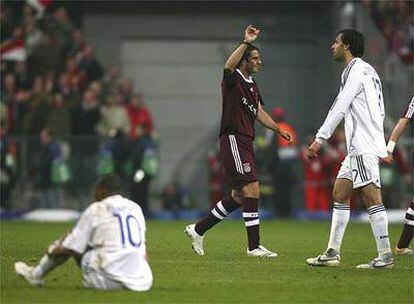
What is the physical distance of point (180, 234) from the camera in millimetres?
19938

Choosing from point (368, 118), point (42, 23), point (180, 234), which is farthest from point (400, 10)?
point (368, 118)

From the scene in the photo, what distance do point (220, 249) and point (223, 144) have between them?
1.92 m

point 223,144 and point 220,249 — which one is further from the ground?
point 223,144

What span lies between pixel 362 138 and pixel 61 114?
16.5m

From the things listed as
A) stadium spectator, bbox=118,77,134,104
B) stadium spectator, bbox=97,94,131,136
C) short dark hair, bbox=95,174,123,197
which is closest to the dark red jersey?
short dark hair, bbox=95,174,123,197

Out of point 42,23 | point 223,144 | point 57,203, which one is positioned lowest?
point 57,203

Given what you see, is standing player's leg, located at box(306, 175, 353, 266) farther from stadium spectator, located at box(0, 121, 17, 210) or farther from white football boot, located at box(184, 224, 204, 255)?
stadium spectator, located at box(0, 121, 17, 210)

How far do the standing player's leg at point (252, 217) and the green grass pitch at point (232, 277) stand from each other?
21cm

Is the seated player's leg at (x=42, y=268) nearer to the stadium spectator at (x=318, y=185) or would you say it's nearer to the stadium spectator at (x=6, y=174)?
the stadium spectator at (x=6, y=174)

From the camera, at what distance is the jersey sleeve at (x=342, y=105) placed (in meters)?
12.6

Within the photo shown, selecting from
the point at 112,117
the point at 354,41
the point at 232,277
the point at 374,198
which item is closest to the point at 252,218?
the point at 374,198

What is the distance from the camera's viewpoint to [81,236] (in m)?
10.4

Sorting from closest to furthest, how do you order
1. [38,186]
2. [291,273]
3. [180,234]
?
1. [291,273]
2. [180,234]
3. [38,186]

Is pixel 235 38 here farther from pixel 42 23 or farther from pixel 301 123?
pixel 42 23
